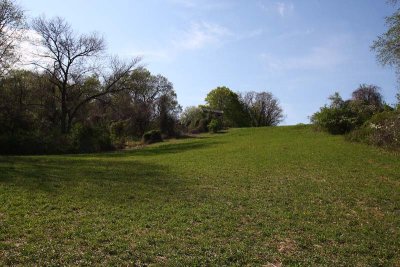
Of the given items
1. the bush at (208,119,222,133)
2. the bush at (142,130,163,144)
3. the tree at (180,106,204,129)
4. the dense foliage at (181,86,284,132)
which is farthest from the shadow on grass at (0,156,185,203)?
the dense foliage at (181,86,284,132)

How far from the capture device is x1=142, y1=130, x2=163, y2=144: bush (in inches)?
1757

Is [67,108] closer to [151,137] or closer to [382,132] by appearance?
[151,137]

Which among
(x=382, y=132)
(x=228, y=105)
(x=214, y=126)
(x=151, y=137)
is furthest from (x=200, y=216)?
(x=228, y=105)

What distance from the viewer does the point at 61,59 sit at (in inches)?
1537

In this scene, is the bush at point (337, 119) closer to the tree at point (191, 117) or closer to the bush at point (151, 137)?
the bush at point (151, 137)

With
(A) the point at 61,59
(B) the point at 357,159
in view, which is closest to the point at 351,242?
(B) the point at 357,159

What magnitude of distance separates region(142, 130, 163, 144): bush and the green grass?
A: 26.0m

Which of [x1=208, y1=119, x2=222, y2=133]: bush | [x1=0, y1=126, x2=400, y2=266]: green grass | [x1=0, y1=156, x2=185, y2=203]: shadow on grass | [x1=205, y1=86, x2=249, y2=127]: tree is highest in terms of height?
[x1=205, y1=86, x2=249, y2=127]: tree

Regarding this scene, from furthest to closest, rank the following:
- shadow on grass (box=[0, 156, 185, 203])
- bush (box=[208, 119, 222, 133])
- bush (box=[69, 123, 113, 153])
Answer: bush (box=[208, 119, 222, 133]) → bush (box=[69, 123, 113, 153]) → shadow on grass (box=[0, 156, 185, 203])

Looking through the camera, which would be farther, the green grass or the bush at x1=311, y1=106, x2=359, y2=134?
the bush at x1=311, y1=106, x2=359, y2=134

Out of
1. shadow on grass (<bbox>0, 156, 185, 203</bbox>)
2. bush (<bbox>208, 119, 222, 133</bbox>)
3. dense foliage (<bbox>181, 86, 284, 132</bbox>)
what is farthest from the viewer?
dense foliage (<bbox>181, 86, 284, 132</bbox>)

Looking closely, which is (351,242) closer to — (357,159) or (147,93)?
(357,159)

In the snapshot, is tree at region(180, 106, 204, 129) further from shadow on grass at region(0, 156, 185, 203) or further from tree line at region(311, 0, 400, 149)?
shadow on grass at region(0, 156, 185, 203)

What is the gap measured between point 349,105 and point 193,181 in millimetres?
24566
